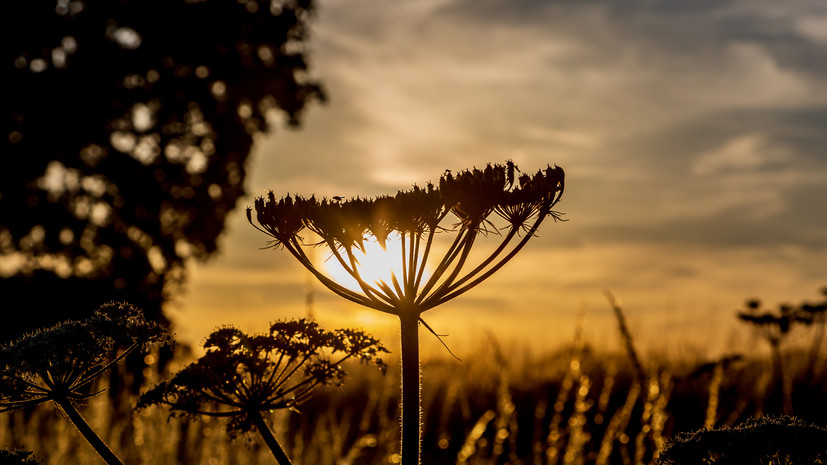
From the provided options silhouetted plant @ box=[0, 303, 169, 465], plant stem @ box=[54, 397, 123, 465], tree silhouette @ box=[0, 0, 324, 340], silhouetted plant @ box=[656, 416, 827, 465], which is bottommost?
silhouetted plant @ box=[656, 416, 827, 465]

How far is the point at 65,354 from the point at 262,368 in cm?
72

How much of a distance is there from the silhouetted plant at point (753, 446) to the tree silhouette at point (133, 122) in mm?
17343

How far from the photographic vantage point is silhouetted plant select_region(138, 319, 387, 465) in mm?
3076

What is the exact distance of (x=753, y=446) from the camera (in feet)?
8.64

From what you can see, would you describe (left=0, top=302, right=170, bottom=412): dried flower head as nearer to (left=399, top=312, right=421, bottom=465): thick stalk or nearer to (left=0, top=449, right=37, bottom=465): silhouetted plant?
(left=0, top=449, right=37, bottom=465): silhouetted plant

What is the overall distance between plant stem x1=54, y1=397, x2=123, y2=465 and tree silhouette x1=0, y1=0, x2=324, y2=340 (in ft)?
53.3

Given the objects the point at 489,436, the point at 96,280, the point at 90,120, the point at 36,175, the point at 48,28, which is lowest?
the point at 489,436

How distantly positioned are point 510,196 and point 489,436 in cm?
1271

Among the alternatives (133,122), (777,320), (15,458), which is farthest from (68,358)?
(133,122)

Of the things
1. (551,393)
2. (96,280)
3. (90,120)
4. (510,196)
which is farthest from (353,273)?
(90,120)

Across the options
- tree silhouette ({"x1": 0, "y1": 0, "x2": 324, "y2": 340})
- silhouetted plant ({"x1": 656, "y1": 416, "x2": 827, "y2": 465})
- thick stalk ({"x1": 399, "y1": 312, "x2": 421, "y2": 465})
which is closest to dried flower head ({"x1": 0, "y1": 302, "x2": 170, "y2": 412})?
thick stalk ({"x1": 399, "y1": 312, "x2": 421, "y2": 465})

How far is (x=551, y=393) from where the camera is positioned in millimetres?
16781

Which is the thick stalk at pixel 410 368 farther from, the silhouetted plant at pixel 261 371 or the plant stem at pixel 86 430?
the plant stem at pixel 86 430

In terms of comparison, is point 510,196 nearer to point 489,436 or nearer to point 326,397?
point 489,436
